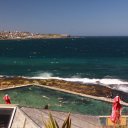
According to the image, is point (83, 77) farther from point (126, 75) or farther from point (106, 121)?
point (106, 121)

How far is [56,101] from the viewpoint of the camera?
20.4 m

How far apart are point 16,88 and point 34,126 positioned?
11.7 m

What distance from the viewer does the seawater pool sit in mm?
18703

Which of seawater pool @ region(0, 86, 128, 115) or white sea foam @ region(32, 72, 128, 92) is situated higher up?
seawater pool @ region(0, 86, 128, 115)

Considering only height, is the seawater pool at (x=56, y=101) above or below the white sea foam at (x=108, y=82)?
above

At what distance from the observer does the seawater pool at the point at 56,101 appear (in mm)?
18703

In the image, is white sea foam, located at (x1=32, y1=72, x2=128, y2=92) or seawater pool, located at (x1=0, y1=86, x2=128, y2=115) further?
white sea foam, located at (x1=32, y1=72, x2=128, y2=92)

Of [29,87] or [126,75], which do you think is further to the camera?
[126,75]

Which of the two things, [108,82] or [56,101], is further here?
[108,82]

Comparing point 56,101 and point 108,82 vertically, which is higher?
point 56,101

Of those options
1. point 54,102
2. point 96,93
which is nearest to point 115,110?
point 54,102

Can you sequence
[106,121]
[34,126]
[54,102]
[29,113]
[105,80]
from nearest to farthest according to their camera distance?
1. [34,126]
2. [29,113]
3. [106,121]
4. [54,102]
5. [105,80]

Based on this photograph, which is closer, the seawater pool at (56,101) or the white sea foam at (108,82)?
the seawater pool at (56,101)

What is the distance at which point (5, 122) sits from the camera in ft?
44.2
